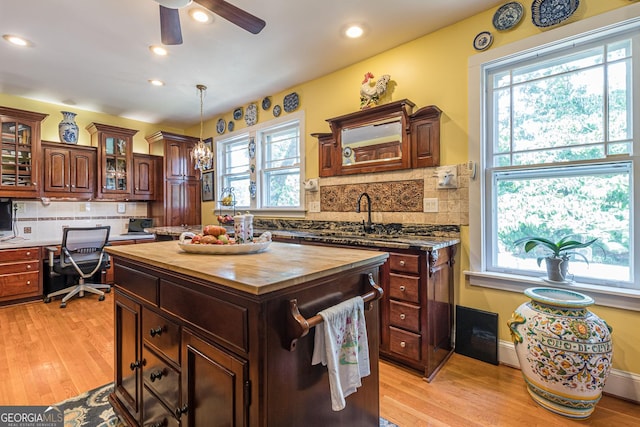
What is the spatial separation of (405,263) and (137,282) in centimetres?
160

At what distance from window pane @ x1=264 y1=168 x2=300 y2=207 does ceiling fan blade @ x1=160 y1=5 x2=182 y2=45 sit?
6.68 feet

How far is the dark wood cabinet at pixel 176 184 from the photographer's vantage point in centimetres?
489

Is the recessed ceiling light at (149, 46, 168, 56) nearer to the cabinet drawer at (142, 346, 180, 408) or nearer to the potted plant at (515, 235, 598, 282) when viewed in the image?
the cabinet drawer at (142, 346, 180, 408)

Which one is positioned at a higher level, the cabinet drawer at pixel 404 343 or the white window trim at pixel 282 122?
the white window trim at pixel 282 122

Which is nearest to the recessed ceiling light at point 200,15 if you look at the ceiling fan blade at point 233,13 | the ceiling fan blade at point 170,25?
the ceiling fan blade at point 170,25

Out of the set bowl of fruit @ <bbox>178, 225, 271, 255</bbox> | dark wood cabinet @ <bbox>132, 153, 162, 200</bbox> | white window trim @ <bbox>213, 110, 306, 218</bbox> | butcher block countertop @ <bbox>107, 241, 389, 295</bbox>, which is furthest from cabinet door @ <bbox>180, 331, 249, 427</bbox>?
dark wood cabinet @ <bbox>132, 153, 162, 200</bbox>

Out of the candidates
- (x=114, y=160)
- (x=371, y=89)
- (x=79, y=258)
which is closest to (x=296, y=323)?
(x=371, y=89)

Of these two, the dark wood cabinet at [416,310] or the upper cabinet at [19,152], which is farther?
the upper cabinet at [19,152]

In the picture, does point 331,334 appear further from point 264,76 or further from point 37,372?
point 264,76

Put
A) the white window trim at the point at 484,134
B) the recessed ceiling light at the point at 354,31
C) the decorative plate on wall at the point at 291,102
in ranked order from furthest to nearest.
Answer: the decorative plate on wall at the point at 291,102 → the recessed ceiling light at the point at 354,31 → the white window trim at the point at 484,134

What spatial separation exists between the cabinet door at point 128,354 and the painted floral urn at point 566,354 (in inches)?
Result: 83.7

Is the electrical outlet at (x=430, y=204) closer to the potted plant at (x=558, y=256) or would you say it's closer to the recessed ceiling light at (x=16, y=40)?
the potted plant at (x=558, y=256)

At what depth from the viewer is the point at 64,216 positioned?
4.42 meters

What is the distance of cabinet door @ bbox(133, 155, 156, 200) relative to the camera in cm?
484
